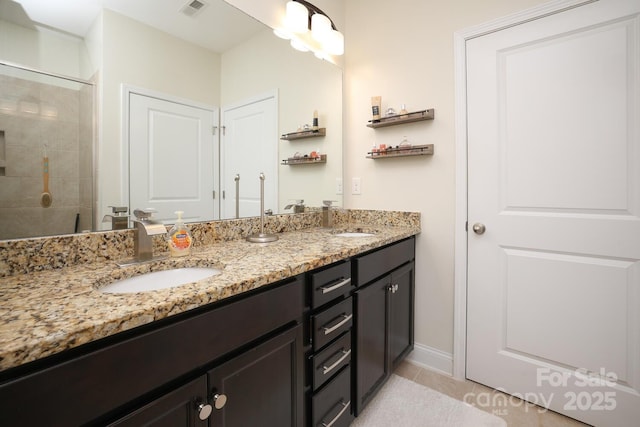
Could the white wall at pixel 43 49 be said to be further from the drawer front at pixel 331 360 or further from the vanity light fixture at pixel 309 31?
the drawer front at pixel 331 360

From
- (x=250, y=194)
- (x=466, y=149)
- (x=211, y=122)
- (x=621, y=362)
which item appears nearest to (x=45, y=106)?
(x=211, y=122)

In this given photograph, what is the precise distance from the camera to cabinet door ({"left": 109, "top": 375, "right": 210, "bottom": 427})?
1.94 feet

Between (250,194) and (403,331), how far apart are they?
1217 mm

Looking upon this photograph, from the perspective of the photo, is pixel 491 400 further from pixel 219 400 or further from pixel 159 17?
pixel 159 17

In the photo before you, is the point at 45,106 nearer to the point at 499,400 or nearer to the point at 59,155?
the point at 59,155

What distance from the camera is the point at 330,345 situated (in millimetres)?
1135

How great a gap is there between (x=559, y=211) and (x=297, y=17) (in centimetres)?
181

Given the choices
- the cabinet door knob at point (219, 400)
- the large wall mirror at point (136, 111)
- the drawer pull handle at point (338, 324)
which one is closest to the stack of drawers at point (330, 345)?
the drawer pull handle at point (338, 324)

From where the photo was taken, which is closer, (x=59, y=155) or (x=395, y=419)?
(x=59, y=155)

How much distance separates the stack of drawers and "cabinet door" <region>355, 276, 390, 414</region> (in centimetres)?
6

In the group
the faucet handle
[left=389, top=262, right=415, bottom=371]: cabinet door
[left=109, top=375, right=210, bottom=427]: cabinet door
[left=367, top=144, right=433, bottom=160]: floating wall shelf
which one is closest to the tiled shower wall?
the faucet handle

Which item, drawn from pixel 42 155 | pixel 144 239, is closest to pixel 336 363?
pixel 144 239

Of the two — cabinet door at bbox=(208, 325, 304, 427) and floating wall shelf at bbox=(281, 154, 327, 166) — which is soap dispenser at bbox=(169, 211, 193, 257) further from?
floating wall shelf at bbox=(281, 154, 327, 166)

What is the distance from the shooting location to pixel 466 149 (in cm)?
170
